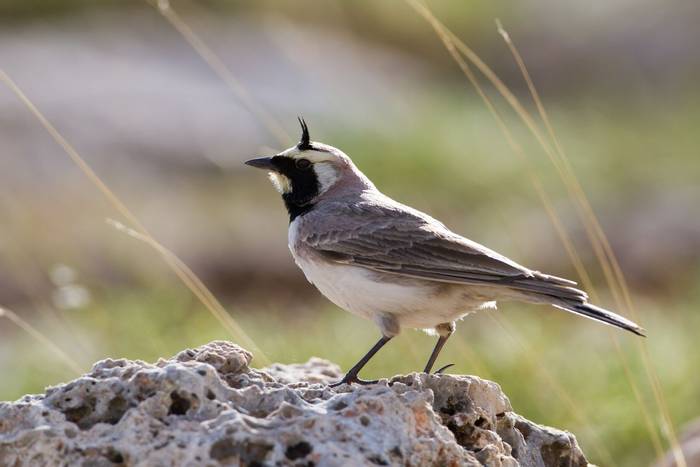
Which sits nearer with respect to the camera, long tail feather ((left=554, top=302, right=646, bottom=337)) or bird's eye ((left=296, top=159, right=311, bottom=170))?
long tail feather ((left=554, top=302, right=646, bottom=337))

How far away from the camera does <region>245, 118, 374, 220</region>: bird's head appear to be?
16.0 feet

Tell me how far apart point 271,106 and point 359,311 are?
35.0 ft

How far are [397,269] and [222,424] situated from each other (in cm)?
149

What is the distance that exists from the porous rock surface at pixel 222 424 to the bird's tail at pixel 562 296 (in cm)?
63

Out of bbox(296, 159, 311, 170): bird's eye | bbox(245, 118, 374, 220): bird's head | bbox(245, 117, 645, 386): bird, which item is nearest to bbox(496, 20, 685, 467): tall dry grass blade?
bbox(245, 117, 645, 386): bird

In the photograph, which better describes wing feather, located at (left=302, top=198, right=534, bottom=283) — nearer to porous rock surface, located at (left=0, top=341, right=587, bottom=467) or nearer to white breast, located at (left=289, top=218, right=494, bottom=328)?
white breast, located at (left=289, top=218, right=494, bottom=328)

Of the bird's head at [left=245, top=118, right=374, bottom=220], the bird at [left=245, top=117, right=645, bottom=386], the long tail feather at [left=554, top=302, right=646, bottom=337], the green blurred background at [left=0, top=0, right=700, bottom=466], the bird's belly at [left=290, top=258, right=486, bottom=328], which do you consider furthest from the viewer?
the green blurred background at [left=0, top=0, right=700, bottom=466]

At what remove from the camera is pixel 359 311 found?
4.39 m

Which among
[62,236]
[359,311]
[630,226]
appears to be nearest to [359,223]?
[359,311]

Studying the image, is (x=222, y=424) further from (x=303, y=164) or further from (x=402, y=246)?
(x=303, y=164)

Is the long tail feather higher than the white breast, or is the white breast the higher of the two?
the white breast

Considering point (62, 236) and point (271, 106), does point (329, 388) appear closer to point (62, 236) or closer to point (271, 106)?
point (62, 236)

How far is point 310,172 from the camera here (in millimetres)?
4938

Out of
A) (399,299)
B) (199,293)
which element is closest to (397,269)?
(399,299)
